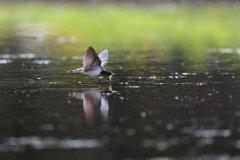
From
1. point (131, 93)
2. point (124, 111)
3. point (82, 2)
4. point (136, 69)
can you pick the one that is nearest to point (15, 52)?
point (136, 69)

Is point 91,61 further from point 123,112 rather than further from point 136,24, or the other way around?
point 136,24

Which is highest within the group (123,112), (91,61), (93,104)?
(91,61)

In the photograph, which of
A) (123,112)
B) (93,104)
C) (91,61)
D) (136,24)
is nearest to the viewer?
(123,112)

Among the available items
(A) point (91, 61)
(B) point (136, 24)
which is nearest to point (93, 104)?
(A) point (91, 61)

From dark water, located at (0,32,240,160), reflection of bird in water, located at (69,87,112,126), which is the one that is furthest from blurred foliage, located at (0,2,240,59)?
reflection of bird in water, located at (69,87,112,126)

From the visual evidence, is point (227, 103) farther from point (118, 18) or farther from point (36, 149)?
point (118, 18)

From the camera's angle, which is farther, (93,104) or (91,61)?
(91,61)

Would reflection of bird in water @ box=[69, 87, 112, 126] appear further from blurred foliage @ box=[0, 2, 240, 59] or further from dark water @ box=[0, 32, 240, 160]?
blurred foliage @ box=[0, 2, 240, 59]

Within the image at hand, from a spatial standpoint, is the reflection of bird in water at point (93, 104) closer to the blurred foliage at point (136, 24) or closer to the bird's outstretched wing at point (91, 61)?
the bird's outstretched wing at point (91, 61)
